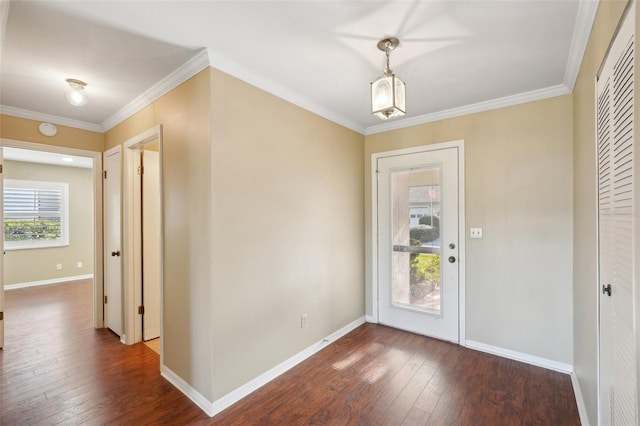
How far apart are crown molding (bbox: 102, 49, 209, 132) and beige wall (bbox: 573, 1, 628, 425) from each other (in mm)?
2254

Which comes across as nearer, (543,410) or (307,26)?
(307,26)

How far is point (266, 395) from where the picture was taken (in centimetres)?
221

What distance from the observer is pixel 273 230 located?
2.48 meters

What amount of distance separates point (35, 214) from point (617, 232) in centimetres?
823

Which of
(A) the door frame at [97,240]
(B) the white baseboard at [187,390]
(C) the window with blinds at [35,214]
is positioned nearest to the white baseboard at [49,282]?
(C) the window with blinds at [35,214]

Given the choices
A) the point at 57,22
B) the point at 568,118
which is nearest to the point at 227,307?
the point at 57,22

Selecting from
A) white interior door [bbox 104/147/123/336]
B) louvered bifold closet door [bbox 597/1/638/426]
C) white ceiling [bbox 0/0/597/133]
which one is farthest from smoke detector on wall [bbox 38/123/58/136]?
louvered bifold closet door [bbox 597/1/638/426]

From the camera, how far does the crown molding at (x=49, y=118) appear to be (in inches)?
114

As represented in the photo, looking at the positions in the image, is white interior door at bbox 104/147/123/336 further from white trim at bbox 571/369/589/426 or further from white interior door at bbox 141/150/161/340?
white trim at bbox 571/369/589/426

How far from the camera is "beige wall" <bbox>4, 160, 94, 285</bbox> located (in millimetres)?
5414

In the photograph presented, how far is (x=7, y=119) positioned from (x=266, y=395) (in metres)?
3.71

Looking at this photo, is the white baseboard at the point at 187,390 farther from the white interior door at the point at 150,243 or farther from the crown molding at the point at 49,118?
the crown molding at the point at 49,118

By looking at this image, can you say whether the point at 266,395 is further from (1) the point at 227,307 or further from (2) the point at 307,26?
(2) the point at 307,26

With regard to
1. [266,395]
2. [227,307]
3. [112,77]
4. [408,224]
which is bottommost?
[266,395]
